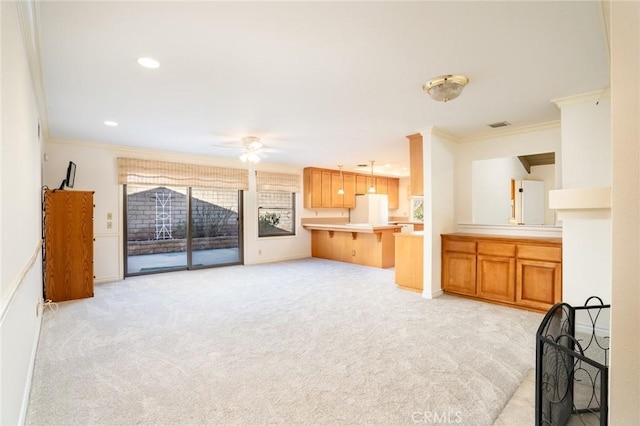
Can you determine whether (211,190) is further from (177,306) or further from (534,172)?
(534,172)

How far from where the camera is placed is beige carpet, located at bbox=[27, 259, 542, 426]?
1870 mm

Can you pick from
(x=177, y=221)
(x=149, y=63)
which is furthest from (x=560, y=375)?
(x=177, y=221)

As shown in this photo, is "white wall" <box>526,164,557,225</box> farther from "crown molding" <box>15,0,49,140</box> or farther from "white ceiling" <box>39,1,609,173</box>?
"crown molding" <box>15,0,49,140</box>

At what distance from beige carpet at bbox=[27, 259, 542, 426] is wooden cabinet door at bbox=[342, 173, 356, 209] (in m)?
4.24

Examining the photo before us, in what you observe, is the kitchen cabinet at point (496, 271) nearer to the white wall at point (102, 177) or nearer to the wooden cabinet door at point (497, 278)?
the wooden cabinet door at point (497, 278)

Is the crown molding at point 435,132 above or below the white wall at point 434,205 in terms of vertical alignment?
above

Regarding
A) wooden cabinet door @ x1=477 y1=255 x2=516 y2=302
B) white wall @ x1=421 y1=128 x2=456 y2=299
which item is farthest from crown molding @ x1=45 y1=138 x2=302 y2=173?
wooden cabinet door @ x1=477 y1=255 x2=516 y2=302

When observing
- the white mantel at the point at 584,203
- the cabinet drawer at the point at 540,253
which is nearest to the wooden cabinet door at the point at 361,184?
the cabinet drawer at the point at 540,253

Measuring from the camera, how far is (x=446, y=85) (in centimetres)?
261

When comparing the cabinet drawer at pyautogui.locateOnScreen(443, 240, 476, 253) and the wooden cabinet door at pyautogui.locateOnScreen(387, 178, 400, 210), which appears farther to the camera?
the wooden cabinet door at pyautogui.locateOnScreen(387, 178, 400, 210)

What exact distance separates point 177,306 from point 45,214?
6.68 ft

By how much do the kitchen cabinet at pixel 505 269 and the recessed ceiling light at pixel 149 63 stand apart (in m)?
3.80

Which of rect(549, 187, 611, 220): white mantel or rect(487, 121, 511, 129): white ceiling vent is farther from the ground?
rect(487, 121, 511, 129): white ceiling vent

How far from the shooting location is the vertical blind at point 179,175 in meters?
5.32
